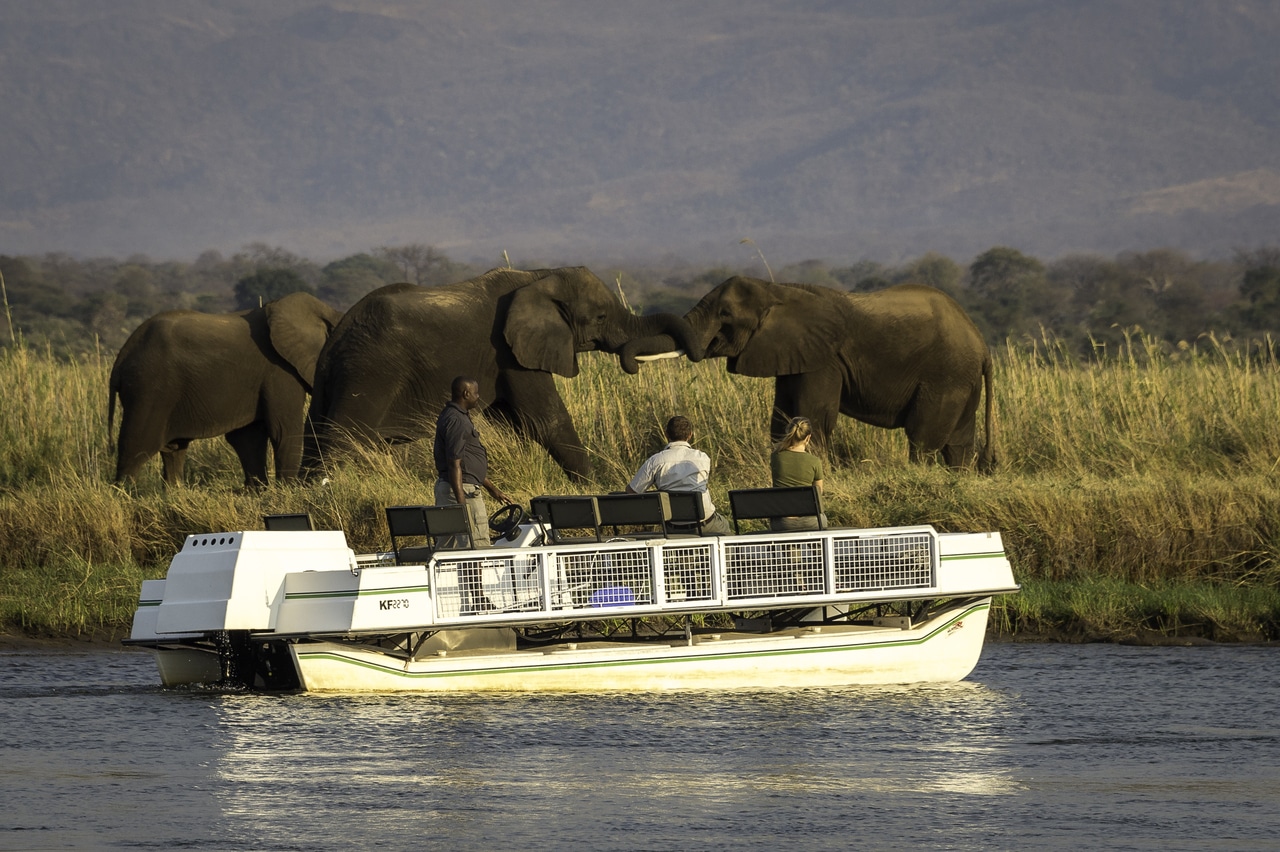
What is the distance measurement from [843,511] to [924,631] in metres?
4.33

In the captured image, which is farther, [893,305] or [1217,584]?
[893,305]

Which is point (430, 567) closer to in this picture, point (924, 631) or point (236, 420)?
point (924, 631)

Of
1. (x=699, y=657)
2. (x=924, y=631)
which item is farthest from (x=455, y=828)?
(x=924, y=631)

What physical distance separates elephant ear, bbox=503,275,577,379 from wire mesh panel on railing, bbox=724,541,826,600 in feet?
25.4

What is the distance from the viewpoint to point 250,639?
13320mm

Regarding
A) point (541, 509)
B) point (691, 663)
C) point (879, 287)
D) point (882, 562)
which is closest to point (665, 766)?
point (691, 663)

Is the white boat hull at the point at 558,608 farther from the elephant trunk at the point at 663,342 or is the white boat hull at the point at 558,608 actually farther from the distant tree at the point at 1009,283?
the distant tree at the point at 1009,283

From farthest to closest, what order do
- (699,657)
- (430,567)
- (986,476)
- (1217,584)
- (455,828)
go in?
(986,476), (1217,584), (699,657), (430,567), (455,828)

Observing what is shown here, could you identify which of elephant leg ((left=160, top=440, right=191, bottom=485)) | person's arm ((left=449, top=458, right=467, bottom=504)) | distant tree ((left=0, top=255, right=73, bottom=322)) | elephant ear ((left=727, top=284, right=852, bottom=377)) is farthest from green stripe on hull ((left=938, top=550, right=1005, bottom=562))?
distant tree ((left=0, top=255, right=73, bottom=322))

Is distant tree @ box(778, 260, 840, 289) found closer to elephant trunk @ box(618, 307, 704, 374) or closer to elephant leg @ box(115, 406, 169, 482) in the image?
elephant leg @ box(115, 406, 169, 482)

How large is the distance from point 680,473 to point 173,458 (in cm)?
1124

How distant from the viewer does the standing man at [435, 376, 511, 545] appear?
575 inches

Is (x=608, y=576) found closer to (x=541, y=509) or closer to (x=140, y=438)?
(x=541, y=509)

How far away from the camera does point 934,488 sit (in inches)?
746
